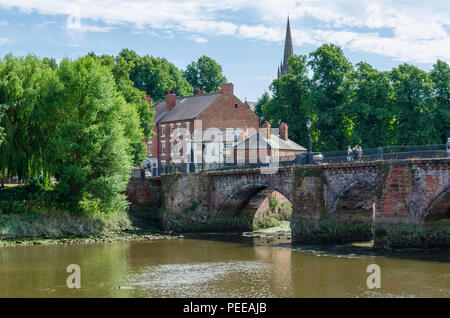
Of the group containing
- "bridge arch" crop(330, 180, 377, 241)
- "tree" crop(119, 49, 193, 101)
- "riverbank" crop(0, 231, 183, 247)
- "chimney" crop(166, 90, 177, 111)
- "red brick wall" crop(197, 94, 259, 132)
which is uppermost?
"tree" crop(119, 49, 193, 101)

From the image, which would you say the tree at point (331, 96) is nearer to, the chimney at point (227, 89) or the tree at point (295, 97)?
the tree at point (295, 97)

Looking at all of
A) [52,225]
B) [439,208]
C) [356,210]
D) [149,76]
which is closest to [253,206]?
[356,210]

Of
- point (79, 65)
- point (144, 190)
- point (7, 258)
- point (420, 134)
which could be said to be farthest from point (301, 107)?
point (7, 258)

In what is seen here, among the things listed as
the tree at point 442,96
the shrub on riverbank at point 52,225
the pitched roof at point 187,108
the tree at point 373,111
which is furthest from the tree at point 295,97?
the shrub on riverbank at point 52,225

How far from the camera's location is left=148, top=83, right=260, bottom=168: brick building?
67.6 meters

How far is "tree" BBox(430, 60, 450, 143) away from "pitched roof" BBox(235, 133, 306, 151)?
542 inches

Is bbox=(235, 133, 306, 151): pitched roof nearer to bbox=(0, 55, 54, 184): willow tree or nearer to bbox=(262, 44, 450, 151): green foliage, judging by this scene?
bbox=(262, 44, 450, 151): green foliage

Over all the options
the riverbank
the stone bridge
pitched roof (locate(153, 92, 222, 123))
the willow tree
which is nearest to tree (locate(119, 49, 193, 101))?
A: pitched roof (locate(153, 92, 222, 123))

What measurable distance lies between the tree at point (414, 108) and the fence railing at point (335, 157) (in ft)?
24.6

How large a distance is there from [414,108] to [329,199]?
20560 mm

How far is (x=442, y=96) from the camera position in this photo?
5644 centimetres

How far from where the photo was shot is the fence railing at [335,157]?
112 feet

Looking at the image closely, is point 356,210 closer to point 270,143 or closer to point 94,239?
point 94,239
